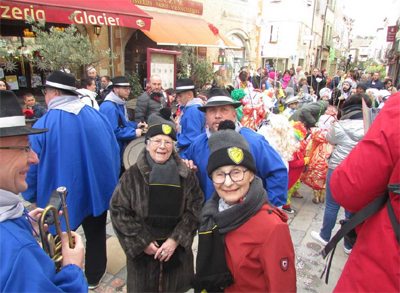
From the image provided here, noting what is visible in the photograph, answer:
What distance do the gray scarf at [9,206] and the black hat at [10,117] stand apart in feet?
0.86

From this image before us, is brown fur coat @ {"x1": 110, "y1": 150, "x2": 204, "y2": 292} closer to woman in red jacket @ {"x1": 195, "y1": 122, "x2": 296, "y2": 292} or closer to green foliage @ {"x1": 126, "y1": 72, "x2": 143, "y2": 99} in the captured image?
woman in red jacket @ {"x1": 195, "y1": 122, "x2": 296, "y2": 292}

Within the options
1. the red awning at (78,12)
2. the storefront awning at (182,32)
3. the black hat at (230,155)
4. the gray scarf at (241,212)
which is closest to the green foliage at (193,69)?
the storefront awning at (182,32)

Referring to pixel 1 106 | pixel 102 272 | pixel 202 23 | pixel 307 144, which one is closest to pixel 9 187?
pixel 1 106

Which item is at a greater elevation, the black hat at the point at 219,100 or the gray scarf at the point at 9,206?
the black hat at the point at 219,100

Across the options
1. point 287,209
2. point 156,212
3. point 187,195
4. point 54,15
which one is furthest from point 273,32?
point 156,212

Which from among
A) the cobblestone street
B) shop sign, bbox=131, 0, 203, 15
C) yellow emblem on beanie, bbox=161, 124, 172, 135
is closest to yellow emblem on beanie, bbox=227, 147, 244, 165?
yellow emblem on beanie, bbox=161, 124, 172, 135

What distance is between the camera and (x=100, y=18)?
848 cm

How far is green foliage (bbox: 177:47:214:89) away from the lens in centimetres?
1148

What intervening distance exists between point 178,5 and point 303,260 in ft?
42.3

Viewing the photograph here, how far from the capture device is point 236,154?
1.82 meters

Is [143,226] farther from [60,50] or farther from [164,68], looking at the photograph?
[164,68]

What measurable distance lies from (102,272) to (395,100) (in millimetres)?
2910

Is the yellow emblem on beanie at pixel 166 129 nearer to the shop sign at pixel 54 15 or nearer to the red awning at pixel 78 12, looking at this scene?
the shop sign at pixel 54 15

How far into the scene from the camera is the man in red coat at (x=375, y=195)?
1.41 metres
